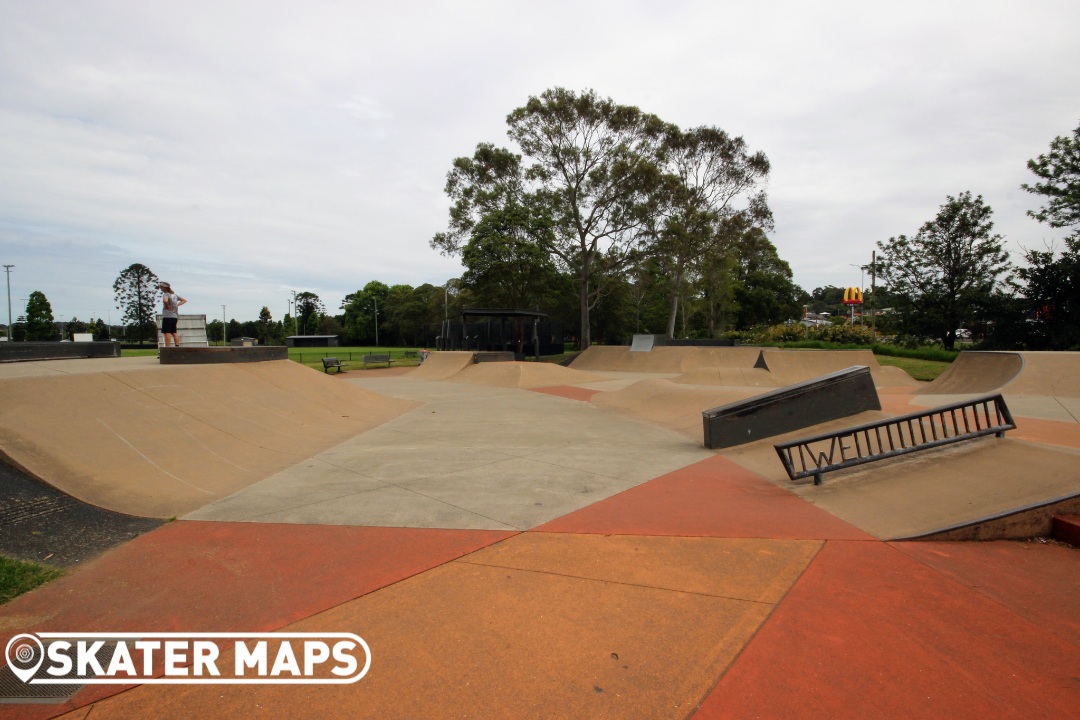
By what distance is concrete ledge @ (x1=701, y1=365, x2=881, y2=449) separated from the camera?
7824 millimetres

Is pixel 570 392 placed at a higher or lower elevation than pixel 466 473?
lower

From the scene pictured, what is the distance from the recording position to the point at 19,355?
11.3 metres

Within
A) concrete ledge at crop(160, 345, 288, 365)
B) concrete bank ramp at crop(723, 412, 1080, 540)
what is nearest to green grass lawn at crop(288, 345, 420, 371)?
concrete ledge at crop(160, 345, 288, 365)

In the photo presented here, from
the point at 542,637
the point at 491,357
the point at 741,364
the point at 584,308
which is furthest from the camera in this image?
the point at 584,308

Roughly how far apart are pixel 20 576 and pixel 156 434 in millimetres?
3498

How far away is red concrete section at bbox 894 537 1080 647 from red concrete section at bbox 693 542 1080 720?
14cm

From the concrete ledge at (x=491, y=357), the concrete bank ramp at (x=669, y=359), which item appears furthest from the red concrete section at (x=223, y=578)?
the concrete bank ramp at (x=669, y=359)

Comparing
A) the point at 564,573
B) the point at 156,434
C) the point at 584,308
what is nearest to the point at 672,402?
the point at 564,573

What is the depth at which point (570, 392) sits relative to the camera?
656 inches

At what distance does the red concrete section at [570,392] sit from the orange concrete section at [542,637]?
36.0 ft

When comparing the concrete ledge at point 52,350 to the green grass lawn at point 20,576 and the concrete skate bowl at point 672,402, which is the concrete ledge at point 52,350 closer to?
the green grass lawn at point 20,576

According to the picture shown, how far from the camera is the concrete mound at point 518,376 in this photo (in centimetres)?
1908

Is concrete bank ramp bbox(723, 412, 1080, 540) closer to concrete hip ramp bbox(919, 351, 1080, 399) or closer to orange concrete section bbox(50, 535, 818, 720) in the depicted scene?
orange concrete section bbox(50, 535, 818, 720)

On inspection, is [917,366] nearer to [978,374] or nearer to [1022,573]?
[978,374]
